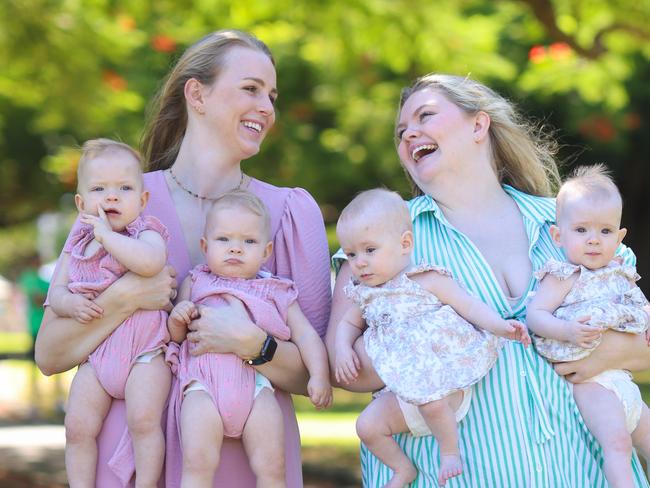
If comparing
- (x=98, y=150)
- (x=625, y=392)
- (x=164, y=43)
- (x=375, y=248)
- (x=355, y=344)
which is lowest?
(x=625, y=392)

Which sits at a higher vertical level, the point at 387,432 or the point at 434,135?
the point at 434,135

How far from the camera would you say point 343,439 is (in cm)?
1262

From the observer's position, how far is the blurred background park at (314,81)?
773cm

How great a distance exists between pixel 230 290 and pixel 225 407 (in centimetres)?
39

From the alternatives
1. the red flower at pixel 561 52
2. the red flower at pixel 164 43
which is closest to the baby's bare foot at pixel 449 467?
the red flower at pixel 561 52

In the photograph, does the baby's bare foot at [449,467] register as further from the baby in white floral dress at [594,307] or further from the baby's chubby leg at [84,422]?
the baby's chubby leg at [84,422]

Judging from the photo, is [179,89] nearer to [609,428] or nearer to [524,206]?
[524,206]

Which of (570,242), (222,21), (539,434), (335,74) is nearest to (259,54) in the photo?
(570,242)

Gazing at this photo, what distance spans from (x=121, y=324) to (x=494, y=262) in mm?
1260

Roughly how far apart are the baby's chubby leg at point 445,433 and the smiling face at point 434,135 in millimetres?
860

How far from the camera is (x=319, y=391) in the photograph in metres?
3.53

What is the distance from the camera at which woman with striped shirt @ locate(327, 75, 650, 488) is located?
11.3ft

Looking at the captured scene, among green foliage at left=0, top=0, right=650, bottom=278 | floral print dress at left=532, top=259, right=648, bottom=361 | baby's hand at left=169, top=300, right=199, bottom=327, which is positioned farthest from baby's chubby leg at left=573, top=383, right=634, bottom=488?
green foliage at left=0, top=0, right=650, bottom=278

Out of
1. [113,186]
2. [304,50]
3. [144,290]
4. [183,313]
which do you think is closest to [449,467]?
[183,313]
